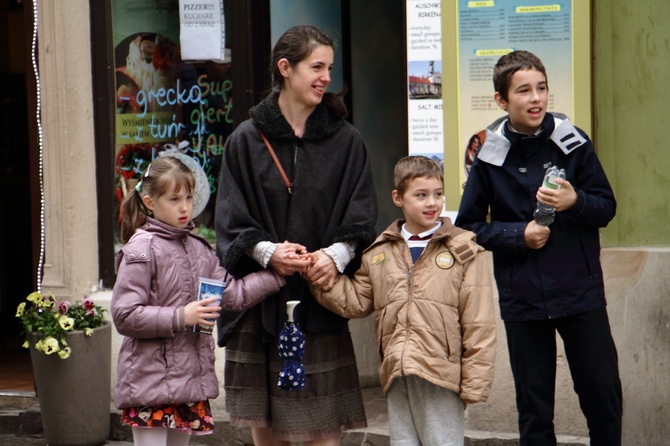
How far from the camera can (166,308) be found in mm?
4371

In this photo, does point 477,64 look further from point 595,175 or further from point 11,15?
point 11,15

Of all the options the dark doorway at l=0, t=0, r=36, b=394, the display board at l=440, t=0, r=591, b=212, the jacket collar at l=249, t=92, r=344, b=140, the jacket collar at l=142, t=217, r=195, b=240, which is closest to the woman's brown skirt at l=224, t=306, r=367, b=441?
the jacket collar at l=142, t=217, r=195, b=240

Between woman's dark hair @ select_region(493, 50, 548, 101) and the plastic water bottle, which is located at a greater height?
woman's dark hair @ select_region(493, 50, 548, 101)

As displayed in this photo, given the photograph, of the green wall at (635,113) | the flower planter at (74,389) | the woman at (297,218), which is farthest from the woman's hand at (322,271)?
the flower planter at (74,389)

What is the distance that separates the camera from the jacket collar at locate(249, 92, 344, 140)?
4414mm

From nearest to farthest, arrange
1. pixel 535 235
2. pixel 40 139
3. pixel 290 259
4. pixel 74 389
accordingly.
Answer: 1. pixel 290 259
2. pixel 535 235
3. pixel 74 389
4. pixel 40 139

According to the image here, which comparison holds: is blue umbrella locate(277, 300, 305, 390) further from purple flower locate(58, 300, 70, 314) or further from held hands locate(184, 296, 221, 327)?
purple flower locate(58, 300, 70, 314)

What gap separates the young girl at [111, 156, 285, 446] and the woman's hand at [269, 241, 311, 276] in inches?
3.3

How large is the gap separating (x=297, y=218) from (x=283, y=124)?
36cm

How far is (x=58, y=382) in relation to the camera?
648cm

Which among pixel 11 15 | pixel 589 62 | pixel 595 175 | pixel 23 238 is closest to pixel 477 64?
Answer: pixel 589 62

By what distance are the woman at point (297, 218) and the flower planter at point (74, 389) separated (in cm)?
225

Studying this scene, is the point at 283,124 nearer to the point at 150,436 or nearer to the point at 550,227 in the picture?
the point at 550,227

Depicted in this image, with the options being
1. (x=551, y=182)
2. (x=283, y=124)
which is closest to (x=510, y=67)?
(x=551, y=182)
